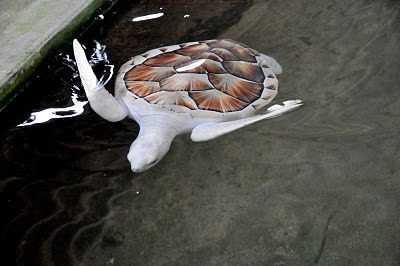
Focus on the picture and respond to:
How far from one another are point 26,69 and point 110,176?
0.89 meters

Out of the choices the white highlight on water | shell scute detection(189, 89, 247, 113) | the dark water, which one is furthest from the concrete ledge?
shell scute detection(189, 89, 247, 113)

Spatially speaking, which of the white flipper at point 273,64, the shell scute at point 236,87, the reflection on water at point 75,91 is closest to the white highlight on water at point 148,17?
the reflection on water at point 75,91

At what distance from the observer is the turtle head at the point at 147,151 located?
1970 mm

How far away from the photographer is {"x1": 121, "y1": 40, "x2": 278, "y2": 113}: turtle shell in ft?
7.35

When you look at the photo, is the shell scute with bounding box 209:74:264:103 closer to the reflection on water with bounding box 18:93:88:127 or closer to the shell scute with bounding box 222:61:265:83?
the shell scute with bounding box 222:61:265:83

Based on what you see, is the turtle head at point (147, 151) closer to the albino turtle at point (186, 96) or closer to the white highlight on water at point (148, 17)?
the albino turtle at point (186, 96)

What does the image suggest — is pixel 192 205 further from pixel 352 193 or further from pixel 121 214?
pixel 352 193

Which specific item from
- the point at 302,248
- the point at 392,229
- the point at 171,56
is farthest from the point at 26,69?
the point at 392,229

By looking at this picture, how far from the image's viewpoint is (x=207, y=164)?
2066 millimetres

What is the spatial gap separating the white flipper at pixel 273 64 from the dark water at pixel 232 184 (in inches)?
1.7

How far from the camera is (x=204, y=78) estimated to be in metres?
2.29

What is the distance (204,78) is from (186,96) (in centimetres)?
14

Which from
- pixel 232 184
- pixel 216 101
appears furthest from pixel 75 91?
pixel 232 184

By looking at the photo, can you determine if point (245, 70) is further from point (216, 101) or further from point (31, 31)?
point (31, 31)
